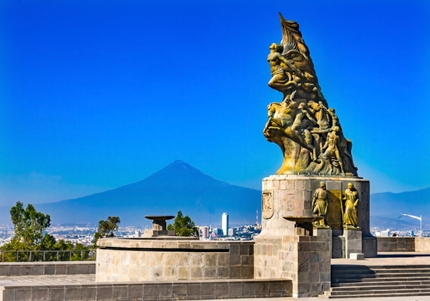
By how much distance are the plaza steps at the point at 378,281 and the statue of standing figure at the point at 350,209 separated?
169 inches

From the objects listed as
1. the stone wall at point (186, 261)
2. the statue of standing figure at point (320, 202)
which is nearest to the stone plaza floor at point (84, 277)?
the stone wall at point (186, 261)

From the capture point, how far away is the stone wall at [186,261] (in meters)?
25.4

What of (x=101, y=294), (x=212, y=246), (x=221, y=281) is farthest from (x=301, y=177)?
(x=101, y=294)

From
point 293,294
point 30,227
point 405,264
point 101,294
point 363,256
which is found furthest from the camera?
point 30,227

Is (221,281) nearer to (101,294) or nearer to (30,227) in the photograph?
(101,294)

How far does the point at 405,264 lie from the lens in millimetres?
25422

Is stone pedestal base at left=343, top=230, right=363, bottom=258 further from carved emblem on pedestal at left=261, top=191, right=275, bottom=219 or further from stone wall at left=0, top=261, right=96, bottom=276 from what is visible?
stone wall at left=0, top=261, right=96, bottom=276

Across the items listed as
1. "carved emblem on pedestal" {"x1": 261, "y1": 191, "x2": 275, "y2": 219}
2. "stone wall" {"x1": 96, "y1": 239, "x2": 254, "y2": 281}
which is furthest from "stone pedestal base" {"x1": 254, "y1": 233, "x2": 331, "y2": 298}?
"carved emblem on pedestal" {"x1": 261, "y1": 191, "x2": 275, "y2": 219}

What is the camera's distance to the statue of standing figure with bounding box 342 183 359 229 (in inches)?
1149

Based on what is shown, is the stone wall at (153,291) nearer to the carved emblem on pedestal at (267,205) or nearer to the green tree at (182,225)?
the carved emblem on pedestal at (267,205)

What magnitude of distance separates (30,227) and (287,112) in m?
22.9

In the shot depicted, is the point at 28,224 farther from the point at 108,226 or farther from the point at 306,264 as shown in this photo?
the point at 306,264

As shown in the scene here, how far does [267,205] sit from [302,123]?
313 centimetres

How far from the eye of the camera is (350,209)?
2919cm
